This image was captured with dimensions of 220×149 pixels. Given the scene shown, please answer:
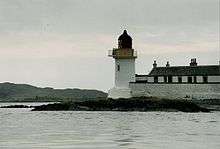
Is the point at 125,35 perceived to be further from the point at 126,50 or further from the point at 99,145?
the point at 99,145

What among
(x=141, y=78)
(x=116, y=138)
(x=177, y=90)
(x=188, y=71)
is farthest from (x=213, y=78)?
(x=116, y=138)

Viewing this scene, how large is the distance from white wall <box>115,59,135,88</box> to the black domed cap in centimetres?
187

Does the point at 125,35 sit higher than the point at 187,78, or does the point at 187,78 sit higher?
the point at 125,35

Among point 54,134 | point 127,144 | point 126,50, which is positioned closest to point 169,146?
point 127,144

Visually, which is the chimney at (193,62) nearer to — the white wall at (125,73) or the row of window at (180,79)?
the row of window at (180,79)

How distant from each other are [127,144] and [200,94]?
129ft

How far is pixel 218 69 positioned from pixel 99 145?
4121 cm

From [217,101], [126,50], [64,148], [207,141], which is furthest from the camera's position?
[126,50]

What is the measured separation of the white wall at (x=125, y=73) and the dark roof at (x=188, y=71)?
2.56 meters

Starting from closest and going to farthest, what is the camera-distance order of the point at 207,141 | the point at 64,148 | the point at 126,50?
the point at 64,148, the point at 207,141, the point at 126,50

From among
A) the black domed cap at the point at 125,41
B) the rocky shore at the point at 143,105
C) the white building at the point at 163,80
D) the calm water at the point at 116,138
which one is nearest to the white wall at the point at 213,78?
the white building at the point at 163,80

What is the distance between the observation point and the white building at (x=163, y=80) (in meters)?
64.1

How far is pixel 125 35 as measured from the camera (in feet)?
224

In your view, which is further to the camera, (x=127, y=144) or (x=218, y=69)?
(x=218, y=69)
